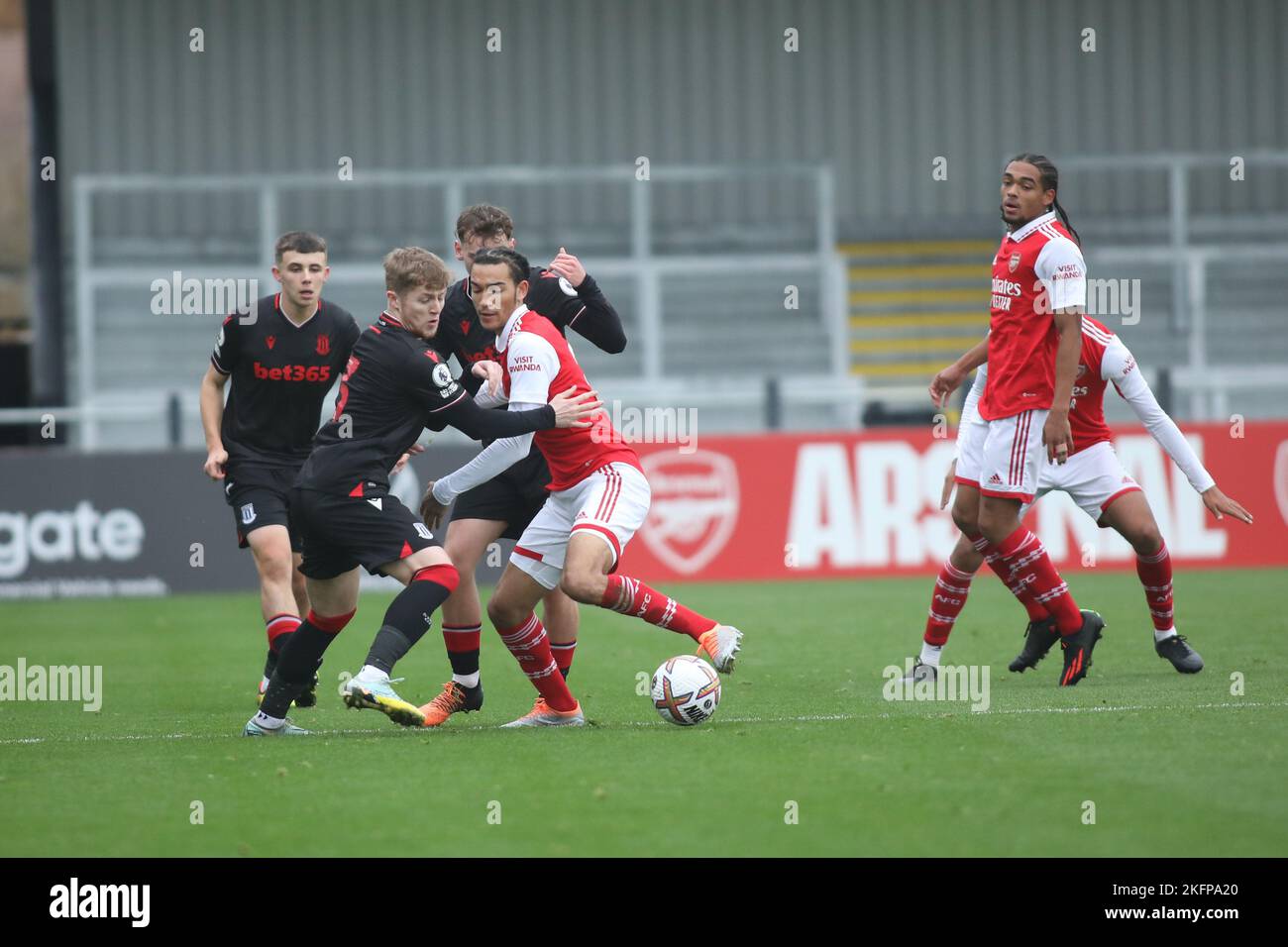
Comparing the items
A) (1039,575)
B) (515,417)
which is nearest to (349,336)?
(515,417)

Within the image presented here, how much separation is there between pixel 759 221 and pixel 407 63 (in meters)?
5.17

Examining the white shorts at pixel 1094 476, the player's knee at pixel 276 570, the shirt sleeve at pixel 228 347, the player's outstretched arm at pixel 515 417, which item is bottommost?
the player's knee at pixel 276 570

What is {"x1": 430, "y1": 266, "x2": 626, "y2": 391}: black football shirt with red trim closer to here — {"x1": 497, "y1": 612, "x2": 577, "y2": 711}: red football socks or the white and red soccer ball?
{"x1": 497, "y1": 612, "x2": 577, "y2": 711}: red football socks

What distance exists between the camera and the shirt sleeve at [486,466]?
7.55m

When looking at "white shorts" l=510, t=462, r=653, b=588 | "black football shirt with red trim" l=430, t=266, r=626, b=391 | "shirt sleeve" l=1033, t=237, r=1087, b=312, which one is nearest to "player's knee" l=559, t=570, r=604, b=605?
"white shorts" l=510, t=462, r=653, b=588

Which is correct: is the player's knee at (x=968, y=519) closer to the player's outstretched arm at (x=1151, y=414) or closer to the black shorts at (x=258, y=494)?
the player's outstretched arm at (x=1151, y=414)

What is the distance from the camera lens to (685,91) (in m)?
24.7

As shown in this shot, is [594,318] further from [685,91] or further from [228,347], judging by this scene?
[685,91]

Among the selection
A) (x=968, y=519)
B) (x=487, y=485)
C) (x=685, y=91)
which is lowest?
(x=968, y=519)

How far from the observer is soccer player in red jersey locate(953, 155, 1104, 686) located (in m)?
8.05

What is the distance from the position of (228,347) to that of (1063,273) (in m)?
3.91

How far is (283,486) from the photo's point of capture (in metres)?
8.74

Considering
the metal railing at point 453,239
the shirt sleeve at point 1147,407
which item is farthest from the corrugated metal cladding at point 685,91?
the shirt sleeve at point 1147,407

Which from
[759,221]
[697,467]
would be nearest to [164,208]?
[759,221]
